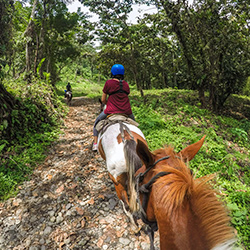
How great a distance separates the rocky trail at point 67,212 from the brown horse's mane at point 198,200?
2.30 metres

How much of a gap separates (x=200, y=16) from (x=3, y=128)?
394 inches

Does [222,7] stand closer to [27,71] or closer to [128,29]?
[128,29]

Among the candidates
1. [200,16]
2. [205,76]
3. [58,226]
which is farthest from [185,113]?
[58,226]

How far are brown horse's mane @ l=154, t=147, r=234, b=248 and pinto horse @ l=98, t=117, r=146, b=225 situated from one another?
73 centimetres

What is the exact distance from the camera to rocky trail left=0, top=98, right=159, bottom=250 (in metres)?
3.11

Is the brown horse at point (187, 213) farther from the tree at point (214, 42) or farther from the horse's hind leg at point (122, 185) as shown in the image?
the tree at point (214, 42)

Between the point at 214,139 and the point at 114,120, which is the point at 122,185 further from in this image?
the point at 214,139

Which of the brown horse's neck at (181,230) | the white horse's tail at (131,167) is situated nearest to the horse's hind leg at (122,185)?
the white horse's tail at (131,167)

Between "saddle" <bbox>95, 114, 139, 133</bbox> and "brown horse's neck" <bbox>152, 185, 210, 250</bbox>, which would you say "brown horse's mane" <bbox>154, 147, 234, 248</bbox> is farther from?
"saddle" <bbox>95, 114, 139, 133</bbox>

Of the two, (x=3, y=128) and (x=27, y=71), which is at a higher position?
(x=27, y=71)

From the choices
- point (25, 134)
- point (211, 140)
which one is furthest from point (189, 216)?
point (25, 134)

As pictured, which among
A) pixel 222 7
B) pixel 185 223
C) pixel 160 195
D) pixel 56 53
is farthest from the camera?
pixel 56 53

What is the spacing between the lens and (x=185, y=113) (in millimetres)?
9352

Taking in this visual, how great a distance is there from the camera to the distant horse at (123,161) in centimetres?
219
